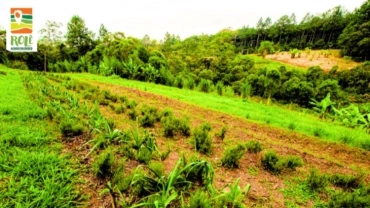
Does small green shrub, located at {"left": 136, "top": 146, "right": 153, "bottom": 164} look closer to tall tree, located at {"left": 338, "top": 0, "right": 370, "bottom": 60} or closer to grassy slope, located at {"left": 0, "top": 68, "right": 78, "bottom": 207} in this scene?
grassy slope, located at {"left": 0, "top": 68, "right": 78, "bottom": 207}

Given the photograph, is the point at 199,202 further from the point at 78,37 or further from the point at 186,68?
the point at 78,37

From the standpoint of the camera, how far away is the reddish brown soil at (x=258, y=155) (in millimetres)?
2549

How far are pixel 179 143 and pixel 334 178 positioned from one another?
1.98 m

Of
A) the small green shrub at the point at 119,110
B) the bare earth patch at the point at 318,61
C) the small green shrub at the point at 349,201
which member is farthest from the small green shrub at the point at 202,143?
the bare earth patch at the point at 318,61

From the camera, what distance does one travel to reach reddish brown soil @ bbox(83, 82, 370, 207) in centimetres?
255

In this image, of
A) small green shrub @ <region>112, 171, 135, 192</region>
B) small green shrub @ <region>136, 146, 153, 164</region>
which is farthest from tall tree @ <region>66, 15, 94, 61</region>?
small green shrub @ <region>112, 171, 135, 192</region>

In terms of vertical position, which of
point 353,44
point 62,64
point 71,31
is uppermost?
point 353,44

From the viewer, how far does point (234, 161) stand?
9.53 ft

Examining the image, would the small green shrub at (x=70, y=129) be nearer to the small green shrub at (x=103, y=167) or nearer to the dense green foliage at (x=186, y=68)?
the small green shrub at (x=103, y=167)

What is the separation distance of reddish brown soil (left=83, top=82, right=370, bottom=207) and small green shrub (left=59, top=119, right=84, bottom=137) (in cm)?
71

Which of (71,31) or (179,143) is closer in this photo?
(179,143)

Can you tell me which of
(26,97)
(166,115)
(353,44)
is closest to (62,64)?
(26,97)

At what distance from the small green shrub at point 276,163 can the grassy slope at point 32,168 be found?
216cm

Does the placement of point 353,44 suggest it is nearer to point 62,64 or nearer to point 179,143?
point 62,64
